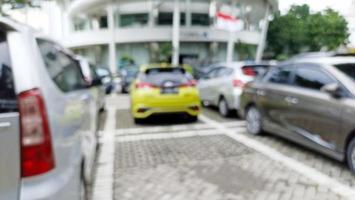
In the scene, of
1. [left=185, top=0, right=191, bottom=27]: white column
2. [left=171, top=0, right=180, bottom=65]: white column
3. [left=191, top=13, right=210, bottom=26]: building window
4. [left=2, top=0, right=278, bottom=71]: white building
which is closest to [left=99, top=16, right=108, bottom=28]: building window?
[left=2, top=0, right=278, bottom=71]: white building

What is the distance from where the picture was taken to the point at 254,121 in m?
7.84

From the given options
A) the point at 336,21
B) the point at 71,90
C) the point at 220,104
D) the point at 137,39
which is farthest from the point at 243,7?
the point at 71,90

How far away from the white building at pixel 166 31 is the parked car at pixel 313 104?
33538 mm

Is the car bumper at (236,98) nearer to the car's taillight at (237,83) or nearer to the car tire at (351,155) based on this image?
the car's taillight at (237,83)

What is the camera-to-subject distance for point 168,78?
29.9 ft

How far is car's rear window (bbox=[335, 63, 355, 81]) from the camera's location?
18.2 ft

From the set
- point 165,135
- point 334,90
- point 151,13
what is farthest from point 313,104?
point 151,13

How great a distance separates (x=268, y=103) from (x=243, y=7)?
37974 millimetres

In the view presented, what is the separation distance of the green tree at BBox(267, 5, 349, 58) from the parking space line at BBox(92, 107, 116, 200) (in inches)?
1795

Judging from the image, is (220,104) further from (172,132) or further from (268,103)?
(268,103)

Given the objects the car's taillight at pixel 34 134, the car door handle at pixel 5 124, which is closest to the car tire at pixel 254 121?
the car's taillight at pixel 34 134

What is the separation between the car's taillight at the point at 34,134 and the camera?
230cm

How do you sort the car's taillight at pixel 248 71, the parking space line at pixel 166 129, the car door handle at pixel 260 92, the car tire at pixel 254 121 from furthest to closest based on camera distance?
1. the car's taillight at pixel 248 71
2. the parking space line at pixel 166 129
3. the car tire at pixel 254 121
4. the car door handle at pixel 260 92

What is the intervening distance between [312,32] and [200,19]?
1841 cm
